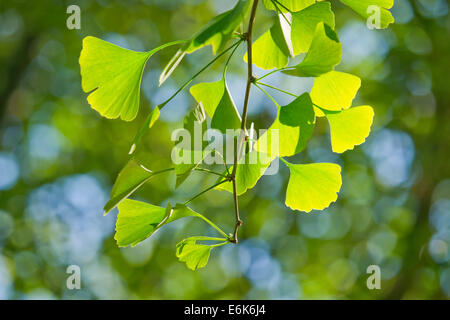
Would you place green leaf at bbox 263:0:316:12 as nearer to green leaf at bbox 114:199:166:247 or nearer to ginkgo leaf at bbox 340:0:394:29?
Result: ginkgo leaf at bbox 340:0:394:29

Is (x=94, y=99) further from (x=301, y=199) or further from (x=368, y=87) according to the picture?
(x=368, y=87)

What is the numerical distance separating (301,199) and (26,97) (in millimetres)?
3778

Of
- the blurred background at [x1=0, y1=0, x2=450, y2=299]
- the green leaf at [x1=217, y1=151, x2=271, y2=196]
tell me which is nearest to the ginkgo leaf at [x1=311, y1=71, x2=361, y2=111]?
the green leaf at [x1=217, y1=151, x2=271, y2=196]

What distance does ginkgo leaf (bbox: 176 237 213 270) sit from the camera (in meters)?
0.53

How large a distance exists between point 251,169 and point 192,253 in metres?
0.15

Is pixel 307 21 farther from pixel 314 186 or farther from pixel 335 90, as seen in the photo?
pixel 314 186

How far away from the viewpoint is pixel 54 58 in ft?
12.7

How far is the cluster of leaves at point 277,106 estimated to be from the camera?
0.42 metres

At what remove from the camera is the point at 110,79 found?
0.50 m

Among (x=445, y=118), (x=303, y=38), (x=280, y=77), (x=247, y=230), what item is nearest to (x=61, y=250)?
(x=247, y=230)

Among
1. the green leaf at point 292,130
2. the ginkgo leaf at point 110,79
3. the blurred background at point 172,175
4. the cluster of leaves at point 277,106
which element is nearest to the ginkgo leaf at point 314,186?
the cluster of leaves at point 277,106

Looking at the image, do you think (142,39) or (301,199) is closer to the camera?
(301,199)

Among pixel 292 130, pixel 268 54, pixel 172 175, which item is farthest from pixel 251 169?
pixel 172 175
